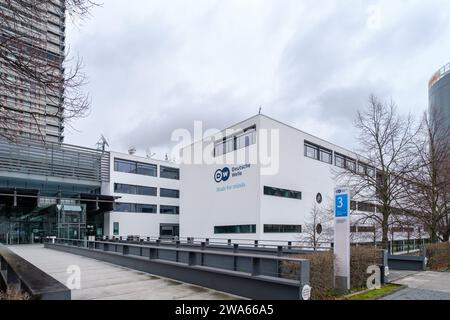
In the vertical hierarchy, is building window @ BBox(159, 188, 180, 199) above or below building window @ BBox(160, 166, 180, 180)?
below

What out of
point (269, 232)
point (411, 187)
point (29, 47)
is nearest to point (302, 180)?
point (269, 232)

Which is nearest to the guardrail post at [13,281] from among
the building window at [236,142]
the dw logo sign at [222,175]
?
the building window at [236,142]

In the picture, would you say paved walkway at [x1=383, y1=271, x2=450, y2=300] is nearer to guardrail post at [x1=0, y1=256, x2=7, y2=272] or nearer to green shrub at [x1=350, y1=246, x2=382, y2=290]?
green shrub at [x1=350, y1=246, x2=382, y2=290]

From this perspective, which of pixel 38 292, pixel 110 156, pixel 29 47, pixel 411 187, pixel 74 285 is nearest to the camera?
pixel 38 292

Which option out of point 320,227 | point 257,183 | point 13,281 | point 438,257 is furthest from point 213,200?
point 13,281

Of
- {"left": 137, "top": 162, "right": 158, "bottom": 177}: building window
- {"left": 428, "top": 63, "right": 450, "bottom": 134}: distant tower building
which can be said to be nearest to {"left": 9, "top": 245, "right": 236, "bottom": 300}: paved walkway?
{"left": 137, "top": 162, "right": 158, "bottom": 177}: building window

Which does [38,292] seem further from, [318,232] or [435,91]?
[435,91]

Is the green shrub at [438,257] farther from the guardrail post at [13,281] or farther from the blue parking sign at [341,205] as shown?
the guardrail post at [13,281]

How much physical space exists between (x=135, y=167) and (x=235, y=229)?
24.1 metres

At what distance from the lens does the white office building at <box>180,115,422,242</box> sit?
1244 inches

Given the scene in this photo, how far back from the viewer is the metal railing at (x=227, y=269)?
26.5ft

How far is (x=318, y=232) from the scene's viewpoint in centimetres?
2844

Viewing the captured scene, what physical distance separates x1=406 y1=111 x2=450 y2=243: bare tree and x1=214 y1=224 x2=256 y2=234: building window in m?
13.7
